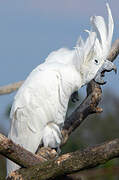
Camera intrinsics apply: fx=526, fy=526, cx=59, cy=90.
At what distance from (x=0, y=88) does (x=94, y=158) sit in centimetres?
239

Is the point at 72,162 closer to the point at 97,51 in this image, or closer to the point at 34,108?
the point at 34,108

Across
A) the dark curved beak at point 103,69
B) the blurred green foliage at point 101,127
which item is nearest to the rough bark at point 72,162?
the dark curved beak at point 103,69

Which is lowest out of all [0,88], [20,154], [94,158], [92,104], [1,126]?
[94,158]

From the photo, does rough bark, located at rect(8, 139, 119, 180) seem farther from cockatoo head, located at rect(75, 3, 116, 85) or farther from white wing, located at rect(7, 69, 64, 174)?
cockatoo head, located at rect(75, 3, 116, 85)

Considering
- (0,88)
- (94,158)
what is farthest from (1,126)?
(94,158)

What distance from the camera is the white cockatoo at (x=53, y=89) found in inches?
178

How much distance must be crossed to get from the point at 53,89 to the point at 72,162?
129 cm

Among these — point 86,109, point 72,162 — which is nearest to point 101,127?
point 86,109

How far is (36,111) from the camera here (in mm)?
4637

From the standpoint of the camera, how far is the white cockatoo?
4527mm

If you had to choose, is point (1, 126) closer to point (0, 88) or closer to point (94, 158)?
point (0, 88)

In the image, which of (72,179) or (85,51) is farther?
(85,51)

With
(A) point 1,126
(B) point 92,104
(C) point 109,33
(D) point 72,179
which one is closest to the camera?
(D) point 72,179

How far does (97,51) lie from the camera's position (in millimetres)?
4590
